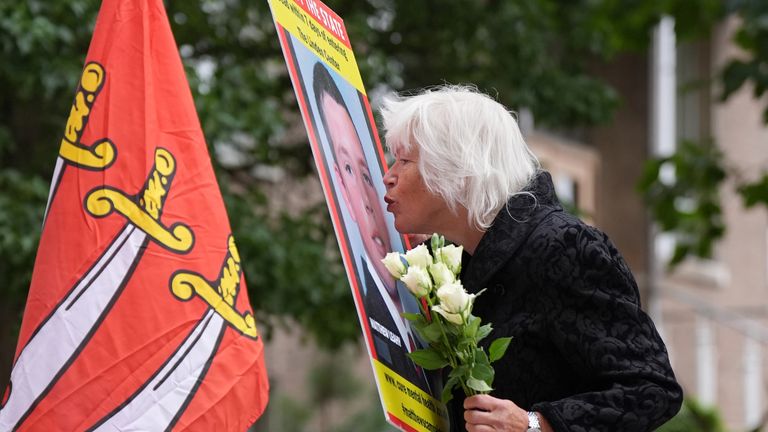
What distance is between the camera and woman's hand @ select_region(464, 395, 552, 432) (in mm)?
2883

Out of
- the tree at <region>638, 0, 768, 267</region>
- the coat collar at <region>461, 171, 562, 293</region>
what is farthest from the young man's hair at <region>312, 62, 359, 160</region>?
the tree at <region>638, 0, 768, 267</region>

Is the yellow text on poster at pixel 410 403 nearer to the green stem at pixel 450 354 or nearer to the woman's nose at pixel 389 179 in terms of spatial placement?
the green stem at pixel 450 354

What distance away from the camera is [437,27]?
30.9 ft

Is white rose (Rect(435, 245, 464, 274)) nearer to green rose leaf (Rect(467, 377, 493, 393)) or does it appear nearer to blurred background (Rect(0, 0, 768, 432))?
green rose leaf (Rect(467, 377, 493, 393))

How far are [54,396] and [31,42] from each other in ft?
11.7

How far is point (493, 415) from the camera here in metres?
2.89

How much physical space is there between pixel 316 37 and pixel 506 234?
69 cm

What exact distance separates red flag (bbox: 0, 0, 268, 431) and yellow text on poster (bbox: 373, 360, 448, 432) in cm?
64

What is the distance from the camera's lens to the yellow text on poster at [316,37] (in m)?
3.13

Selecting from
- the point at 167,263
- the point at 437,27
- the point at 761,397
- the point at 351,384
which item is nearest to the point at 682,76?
the point at 761,397

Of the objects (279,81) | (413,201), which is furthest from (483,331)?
(279,81)

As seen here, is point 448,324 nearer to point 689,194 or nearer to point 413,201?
point 413,201

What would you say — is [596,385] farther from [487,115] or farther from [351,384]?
[351,384]

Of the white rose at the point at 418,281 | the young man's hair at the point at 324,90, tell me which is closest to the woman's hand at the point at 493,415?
the white rose at the point at 418,281
